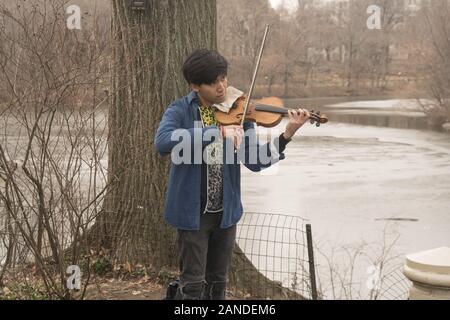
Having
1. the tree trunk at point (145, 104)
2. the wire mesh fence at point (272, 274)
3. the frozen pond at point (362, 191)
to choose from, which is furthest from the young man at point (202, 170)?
the frozen pond at point (362, 191)

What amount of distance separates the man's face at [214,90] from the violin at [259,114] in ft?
0.28

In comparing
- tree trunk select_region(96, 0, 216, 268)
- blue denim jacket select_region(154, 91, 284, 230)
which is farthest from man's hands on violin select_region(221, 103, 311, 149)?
tree trunk select_region(96, 0, 216, 268)

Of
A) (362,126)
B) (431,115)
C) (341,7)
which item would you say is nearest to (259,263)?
(362,126)

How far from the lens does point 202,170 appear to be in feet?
12.0

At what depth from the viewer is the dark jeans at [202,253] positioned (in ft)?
12.1

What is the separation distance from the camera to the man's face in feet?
12.1

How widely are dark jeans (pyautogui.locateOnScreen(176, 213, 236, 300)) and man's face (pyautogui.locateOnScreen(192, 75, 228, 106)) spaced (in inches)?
25.1

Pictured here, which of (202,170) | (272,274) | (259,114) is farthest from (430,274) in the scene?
(272,274)

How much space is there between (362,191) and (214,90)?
10385 mm

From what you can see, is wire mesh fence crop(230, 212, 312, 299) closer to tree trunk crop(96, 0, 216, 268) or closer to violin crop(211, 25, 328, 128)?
tree trunk crop(96, 0, 216, 268)

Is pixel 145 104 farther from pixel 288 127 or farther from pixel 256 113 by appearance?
pixel 288 127

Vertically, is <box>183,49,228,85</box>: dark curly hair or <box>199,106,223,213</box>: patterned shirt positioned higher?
<box>183,49,228,85</box>: dark curly hair
